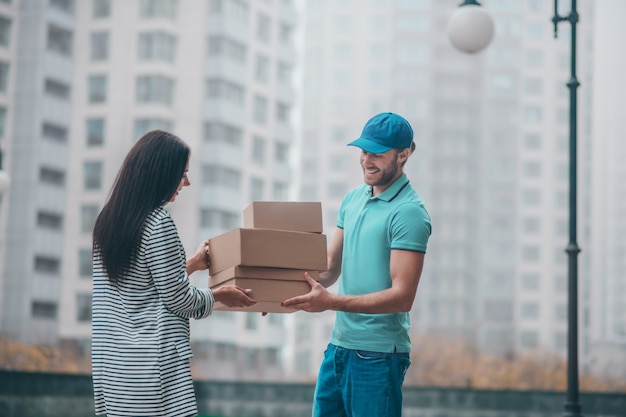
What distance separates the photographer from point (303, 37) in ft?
295

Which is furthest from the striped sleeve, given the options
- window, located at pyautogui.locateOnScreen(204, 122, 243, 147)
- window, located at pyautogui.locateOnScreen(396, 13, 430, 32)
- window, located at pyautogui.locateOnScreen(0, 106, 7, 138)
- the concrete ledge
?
window, located at pyautogui.locateOnScreen(396, 13, 430, 32)

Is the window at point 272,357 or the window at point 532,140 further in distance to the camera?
the window at point 532,140

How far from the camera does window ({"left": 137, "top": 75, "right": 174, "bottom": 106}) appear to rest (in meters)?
65.8

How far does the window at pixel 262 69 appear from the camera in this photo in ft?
226

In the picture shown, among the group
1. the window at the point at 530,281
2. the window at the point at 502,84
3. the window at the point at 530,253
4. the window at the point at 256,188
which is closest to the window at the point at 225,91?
the window at the point at 256,188

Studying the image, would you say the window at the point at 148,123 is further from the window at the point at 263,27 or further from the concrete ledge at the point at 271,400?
the concrete ledge at the point at 271,400

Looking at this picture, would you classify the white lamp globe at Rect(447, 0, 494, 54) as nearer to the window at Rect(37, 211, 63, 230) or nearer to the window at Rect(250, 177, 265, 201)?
the window at Rect(37, 211, 63, 230)

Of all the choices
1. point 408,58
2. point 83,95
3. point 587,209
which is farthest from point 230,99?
point 587,209

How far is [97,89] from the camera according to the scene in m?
66.6

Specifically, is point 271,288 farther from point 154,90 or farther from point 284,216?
point 154,90

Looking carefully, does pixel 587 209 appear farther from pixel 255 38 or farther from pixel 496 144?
pixel 255 38

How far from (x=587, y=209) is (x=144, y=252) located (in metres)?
82.5

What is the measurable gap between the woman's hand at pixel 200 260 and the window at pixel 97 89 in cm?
6338

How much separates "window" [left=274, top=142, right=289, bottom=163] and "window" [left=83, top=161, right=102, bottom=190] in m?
12.1
